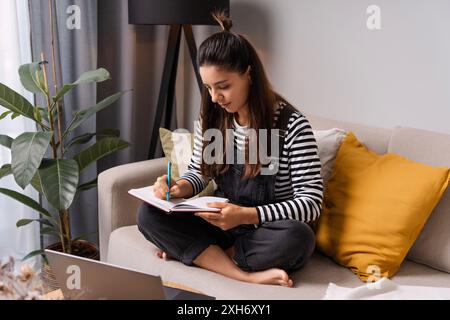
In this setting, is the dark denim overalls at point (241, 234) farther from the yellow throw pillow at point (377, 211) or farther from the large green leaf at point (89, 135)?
the large green leaf at point (89, 135)

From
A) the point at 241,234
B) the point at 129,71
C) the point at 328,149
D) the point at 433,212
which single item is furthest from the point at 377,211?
the point at 129,71

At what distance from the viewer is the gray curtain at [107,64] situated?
8.20 ft

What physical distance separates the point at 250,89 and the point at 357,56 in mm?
650

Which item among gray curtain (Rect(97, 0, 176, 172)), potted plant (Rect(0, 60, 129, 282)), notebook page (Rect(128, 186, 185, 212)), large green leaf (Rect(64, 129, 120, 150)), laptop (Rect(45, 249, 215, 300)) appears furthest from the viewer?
Result: gray curtain (Rect(97, 0, 176, 172))

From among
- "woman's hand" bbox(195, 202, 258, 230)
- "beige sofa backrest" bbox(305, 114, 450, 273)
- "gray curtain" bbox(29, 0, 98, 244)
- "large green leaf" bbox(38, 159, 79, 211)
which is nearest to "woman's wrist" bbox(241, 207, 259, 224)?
"woman's hand" bbox(195, 202, 258, 230)

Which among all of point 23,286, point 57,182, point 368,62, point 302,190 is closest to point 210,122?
point 302,190

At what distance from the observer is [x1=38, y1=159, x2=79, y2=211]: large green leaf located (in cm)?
198

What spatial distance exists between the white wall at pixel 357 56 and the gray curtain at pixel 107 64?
18.5 inches

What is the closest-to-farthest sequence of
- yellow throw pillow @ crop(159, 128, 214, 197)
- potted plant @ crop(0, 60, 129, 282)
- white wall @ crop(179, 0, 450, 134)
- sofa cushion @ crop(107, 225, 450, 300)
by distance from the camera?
sofa cushion @ crop(107, 225, 450, 300) < potted plant @ crop(0, 60, 129, 282) < white wall @ crop(179, 0, 450, 134) < yellow throw pillow @ crop(159, 128, 214, 197)

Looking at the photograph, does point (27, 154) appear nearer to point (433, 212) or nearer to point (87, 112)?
point (87, 112)

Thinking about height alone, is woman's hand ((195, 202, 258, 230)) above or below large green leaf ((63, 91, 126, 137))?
below

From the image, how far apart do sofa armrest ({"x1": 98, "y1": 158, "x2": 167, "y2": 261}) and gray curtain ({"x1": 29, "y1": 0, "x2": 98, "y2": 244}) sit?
1.74 feet

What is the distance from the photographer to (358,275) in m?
1.74

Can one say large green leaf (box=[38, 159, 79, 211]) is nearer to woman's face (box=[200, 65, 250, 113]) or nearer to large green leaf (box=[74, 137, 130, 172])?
large green leaf (box=[74, 137, 130, 172])
